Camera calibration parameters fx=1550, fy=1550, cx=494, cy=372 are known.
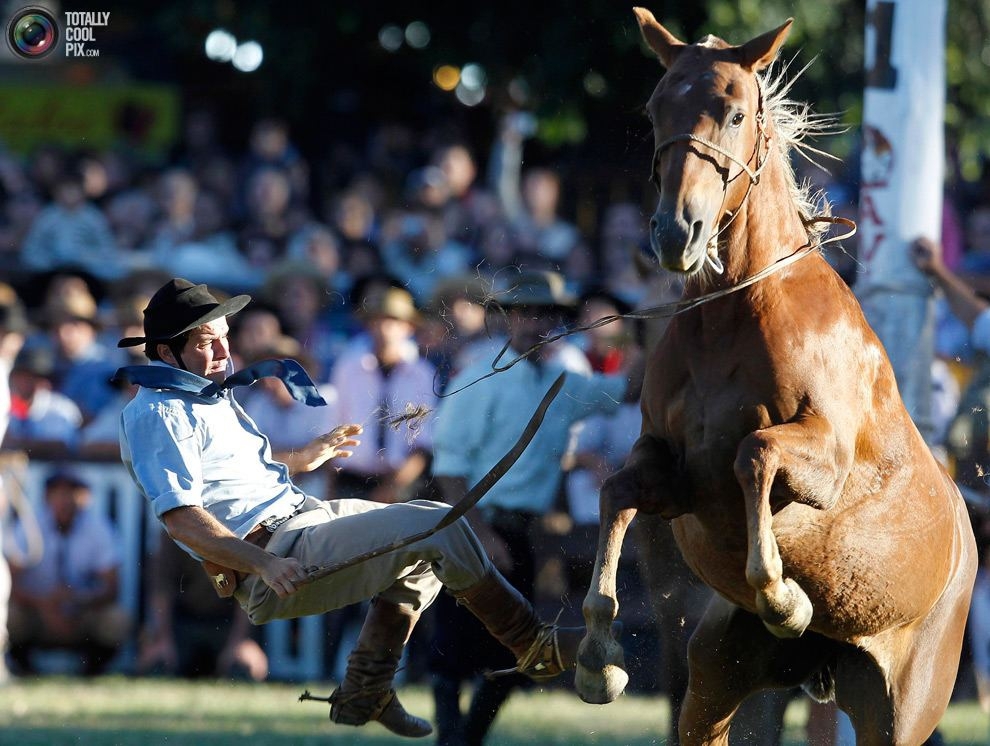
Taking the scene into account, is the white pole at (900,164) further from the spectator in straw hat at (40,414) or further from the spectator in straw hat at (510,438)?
the spectator in straw hat at (40,414)

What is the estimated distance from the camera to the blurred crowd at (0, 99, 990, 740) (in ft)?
18.5

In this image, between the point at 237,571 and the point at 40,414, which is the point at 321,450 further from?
the point at 40,414

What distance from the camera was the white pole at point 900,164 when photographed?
20.3 feet

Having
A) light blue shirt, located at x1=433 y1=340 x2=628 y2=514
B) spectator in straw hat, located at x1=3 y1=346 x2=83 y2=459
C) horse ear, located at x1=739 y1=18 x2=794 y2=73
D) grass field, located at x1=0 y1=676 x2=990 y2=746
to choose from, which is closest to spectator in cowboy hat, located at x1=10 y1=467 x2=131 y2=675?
grass field, located at x1=0 y1=676 x2=990 y2=746

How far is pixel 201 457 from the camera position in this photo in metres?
4.77

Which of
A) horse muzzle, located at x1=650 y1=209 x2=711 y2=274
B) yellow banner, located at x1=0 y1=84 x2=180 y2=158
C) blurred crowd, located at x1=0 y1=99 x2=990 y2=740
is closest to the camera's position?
horse muzzle, located at x1=650 y1=209 x2=711 y2=274

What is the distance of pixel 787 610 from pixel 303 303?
9.81ft

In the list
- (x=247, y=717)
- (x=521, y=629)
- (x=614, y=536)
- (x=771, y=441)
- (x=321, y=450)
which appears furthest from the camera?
(x=247, y=717)

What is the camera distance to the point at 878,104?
6.29 m

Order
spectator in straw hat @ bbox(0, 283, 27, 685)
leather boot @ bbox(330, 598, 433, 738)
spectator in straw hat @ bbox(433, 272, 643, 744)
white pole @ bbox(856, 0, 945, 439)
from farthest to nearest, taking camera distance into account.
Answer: spectator in straw hat @ bbox(0, 283, 27, 685) < white pole @ bbox(856, 0, 945, 439) < spectator in straw hat @ bbox(433, 272, 643, 744) < leather boot @ bbox(330, 598, 433, 738)

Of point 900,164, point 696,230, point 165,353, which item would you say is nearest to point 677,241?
point 696,230

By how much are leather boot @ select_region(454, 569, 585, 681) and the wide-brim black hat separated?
1181mm

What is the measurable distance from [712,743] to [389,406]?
157cm

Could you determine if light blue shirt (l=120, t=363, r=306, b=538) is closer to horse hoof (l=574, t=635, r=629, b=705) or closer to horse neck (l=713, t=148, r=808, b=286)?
horse hoof (l=574, t=635, r=629, b=705)
